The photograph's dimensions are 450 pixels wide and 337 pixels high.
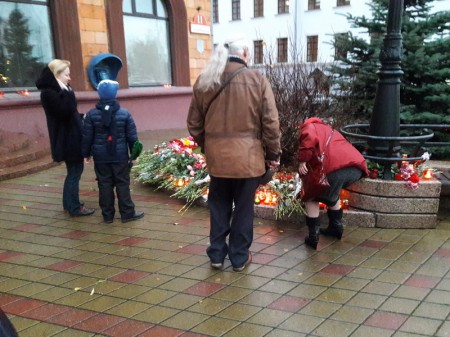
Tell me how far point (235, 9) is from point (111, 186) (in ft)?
117

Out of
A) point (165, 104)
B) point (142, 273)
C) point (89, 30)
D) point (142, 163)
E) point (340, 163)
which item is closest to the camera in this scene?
point (142, 273)

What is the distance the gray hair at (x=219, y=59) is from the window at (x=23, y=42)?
723cm

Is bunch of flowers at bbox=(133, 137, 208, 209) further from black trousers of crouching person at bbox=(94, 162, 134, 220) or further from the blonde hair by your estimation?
the blonde hair

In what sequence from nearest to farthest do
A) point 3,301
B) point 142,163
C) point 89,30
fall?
1. point 3,301
2. point 142,163
3. point 89,30

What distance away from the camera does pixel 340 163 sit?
13.3 feet

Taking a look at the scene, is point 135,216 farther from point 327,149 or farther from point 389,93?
point 389,93

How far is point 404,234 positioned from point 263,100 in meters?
2.13

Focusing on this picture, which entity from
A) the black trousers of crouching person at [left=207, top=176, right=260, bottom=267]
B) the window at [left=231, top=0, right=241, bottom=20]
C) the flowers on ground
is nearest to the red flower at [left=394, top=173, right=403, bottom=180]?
the flowers on ground

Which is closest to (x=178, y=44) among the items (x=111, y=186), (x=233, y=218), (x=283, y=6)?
(x=111, y=186)

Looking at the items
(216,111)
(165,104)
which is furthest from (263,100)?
(165,104)

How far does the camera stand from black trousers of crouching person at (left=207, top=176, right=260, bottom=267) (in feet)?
12.2

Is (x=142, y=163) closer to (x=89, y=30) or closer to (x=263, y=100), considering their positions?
(x=263, y=100)

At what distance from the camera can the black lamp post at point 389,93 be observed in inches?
187

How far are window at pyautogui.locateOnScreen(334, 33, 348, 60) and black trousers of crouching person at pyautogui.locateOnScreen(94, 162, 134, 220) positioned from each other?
4488mm
